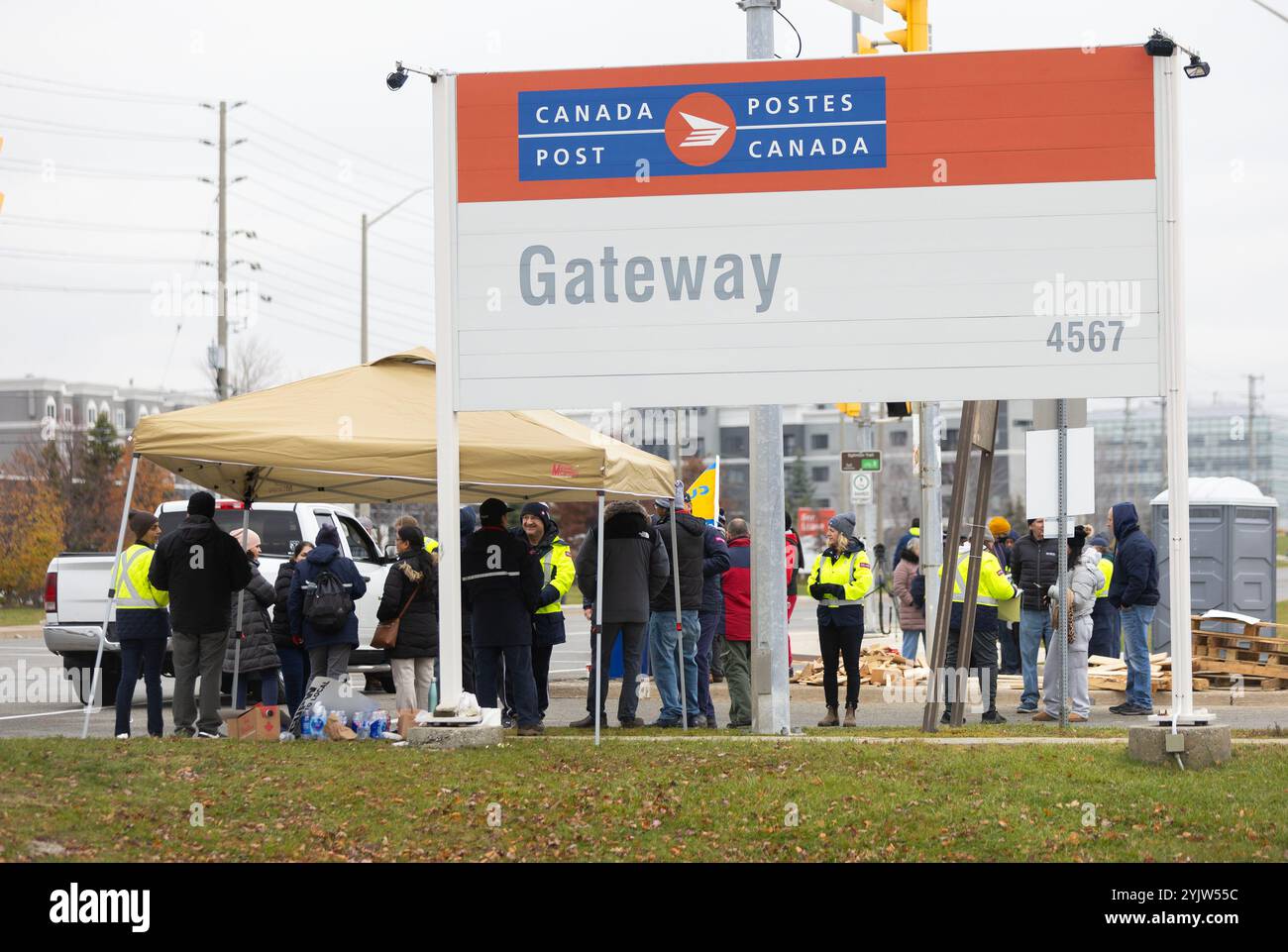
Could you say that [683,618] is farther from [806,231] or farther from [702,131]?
[702,131]

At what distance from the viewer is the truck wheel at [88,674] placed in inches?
665

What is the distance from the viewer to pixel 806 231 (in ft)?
35.7

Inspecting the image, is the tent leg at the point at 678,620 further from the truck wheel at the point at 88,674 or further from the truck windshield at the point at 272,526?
the truck wheel at the point at 88,674

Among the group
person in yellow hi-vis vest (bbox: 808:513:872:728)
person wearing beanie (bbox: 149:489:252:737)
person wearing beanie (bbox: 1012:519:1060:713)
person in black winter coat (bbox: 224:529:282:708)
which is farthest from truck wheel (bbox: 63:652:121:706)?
person wearing beanie (bbox: 1012:519:1060:713)

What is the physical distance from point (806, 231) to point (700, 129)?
3.54 ft

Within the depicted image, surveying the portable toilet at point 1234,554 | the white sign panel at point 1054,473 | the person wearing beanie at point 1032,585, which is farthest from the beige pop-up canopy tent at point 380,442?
the portable toilet at point 1234,554

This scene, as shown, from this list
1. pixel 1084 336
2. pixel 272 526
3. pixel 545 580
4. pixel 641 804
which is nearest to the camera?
pixel 641 804

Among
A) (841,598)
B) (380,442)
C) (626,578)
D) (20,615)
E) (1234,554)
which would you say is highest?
(380,442)

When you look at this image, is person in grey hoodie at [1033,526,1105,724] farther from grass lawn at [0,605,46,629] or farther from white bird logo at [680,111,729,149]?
grass lawn at [0,605,46,629]

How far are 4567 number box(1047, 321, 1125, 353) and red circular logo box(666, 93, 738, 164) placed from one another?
272 centimetres

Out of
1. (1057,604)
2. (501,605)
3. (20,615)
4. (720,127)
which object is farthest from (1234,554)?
(20,615)

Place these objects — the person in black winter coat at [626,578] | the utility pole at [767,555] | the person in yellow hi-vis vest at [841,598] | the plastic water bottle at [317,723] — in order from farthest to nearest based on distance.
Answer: the person in yellow hi-vis vest at [841,598] < the person in black winter coat at [626,578] < the utility pole at [767,555] < the plastic water bottle at [317,723]

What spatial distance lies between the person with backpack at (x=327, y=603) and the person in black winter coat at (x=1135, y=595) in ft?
25.0

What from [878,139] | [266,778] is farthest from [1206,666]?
[266,778]
